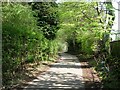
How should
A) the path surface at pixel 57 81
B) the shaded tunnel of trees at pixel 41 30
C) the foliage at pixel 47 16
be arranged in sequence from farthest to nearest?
the foliage at pixel 47 16, the path surface at pixel 57 81, the shaded tunnel of trees at pixel 41 30

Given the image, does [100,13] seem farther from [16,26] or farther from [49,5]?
[16,26]

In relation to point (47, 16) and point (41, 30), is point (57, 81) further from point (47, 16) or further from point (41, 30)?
point (47, 16)

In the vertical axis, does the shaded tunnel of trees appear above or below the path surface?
above

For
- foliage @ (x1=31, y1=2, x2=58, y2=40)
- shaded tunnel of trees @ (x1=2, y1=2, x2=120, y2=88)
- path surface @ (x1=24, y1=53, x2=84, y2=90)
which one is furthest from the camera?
foliage @ (x1=31, y1=2, x2=58, y2=40)

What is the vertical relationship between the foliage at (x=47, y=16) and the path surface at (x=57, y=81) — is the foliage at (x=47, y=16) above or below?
above

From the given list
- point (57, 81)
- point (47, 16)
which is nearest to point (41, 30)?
point (47, 16)

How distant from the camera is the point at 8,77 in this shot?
10.0m

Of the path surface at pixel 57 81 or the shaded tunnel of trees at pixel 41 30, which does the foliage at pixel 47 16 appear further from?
the path surface at pixel 57 81

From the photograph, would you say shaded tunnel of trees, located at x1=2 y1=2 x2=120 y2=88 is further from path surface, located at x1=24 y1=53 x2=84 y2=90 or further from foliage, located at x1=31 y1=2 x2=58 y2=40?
path surface, located at x1=24 y1=53 x2=84 y2=90

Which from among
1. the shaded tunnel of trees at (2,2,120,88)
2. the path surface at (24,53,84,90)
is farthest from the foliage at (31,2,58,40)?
the path surface at (24,53,84,90)

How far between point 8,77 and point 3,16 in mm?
2308

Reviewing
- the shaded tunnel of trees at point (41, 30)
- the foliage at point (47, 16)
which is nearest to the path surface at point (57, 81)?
the shaded tunnel of trees at point (41, 30)

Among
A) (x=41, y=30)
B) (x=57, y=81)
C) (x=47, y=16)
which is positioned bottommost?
(x=57, y=81)

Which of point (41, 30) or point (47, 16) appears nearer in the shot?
point (41, 30)
